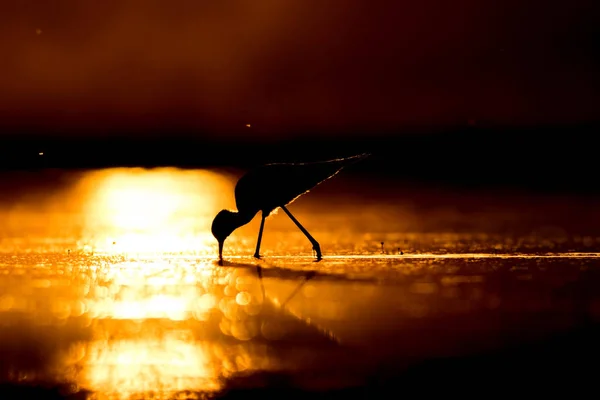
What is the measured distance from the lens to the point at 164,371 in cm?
572

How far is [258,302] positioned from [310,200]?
1640 cm

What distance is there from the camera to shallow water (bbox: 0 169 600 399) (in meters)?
5.80

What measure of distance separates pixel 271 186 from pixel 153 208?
11.9m

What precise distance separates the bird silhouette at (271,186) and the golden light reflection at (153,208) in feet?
3.43

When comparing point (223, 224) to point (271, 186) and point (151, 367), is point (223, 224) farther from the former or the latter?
point (151, 367)

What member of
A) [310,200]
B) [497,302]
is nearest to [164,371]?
[497,302]

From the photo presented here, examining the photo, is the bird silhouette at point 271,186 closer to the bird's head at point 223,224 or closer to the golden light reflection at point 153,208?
the bird's head at point 223,224

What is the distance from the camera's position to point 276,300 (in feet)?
28.7

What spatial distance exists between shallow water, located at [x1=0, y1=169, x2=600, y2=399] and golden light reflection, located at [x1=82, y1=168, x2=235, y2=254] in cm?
17

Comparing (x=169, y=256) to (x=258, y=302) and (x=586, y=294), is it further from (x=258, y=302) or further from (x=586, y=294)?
(x=586, y=294)

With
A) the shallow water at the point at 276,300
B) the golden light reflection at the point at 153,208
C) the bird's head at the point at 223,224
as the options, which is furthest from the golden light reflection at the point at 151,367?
the golden light reflection at the point at 153,208

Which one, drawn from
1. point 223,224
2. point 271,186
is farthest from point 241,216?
point 271,186

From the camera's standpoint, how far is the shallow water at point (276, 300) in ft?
19.0

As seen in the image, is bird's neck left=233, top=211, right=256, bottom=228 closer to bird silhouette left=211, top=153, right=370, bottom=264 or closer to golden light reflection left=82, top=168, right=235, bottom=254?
bird silhouette left=211, top=153, right=370, bottom=264
